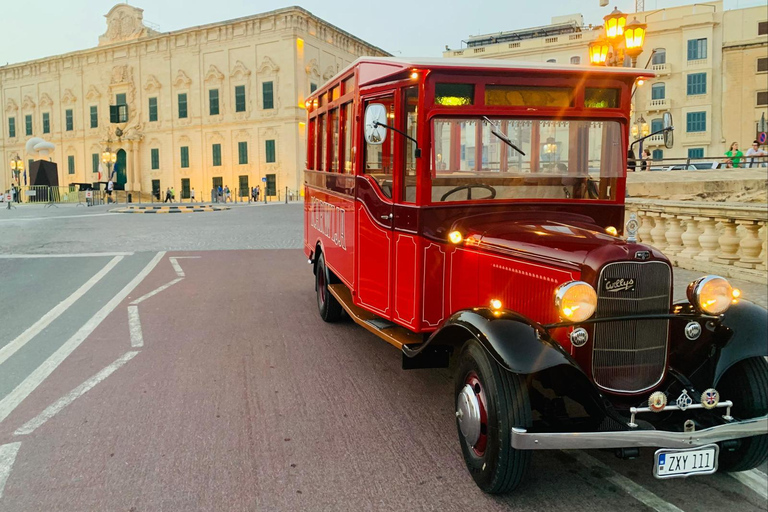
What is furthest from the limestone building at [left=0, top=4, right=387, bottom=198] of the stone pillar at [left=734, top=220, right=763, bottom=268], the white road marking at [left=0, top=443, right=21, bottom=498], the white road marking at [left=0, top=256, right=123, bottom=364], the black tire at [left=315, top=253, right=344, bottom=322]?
the white road marking at [left=0, top=443, right=21, bottom=498]

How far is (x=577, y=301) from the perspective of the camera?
3555mm

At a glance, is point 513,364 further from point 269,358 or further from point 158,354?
point 158,354

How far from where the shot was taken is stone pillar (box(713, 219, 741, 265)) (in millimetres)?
10047

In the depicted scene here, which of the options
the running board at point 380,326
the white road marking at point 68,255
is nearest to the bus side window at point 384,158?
the running board at point 380,326

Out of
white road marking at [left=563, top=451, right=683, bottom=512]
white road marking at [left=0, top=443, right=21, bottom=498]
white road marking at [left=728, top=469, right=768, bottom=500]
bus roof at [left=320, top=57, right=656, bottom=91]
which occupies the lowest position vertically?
white road marking at [left=728, top=469, right=768, bottom=500]

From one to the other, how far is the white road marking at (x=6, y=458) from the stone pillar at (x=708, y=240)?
973 cm

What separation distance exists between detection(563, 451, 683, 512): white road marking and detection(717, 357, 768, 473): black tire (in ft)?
1.90

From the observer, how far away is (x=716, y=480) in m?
3.87

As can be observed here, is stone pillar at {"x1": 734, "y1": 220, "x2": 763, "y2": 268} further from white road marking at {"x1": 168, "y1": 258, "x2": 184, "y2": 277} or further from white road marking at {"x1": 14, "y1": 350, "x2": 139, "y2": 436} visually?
white road marking at {"x1": 168, "y1": 258, "x2": 184, "y2": 277}

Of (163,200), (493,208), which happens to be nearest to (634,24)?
(493,208)

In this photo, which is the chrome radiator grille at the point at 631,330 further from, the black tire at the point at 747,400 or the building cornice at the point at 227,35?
the building cornice at the point at 227,35

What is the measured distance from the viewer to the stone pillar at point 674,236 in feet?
37.2

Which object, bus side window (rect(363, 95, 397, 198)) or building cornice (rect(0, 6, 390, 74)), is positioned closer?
bus side window (rect(363, 95, 397, 198))

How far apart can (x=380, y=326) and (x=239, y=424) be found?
1529mm
